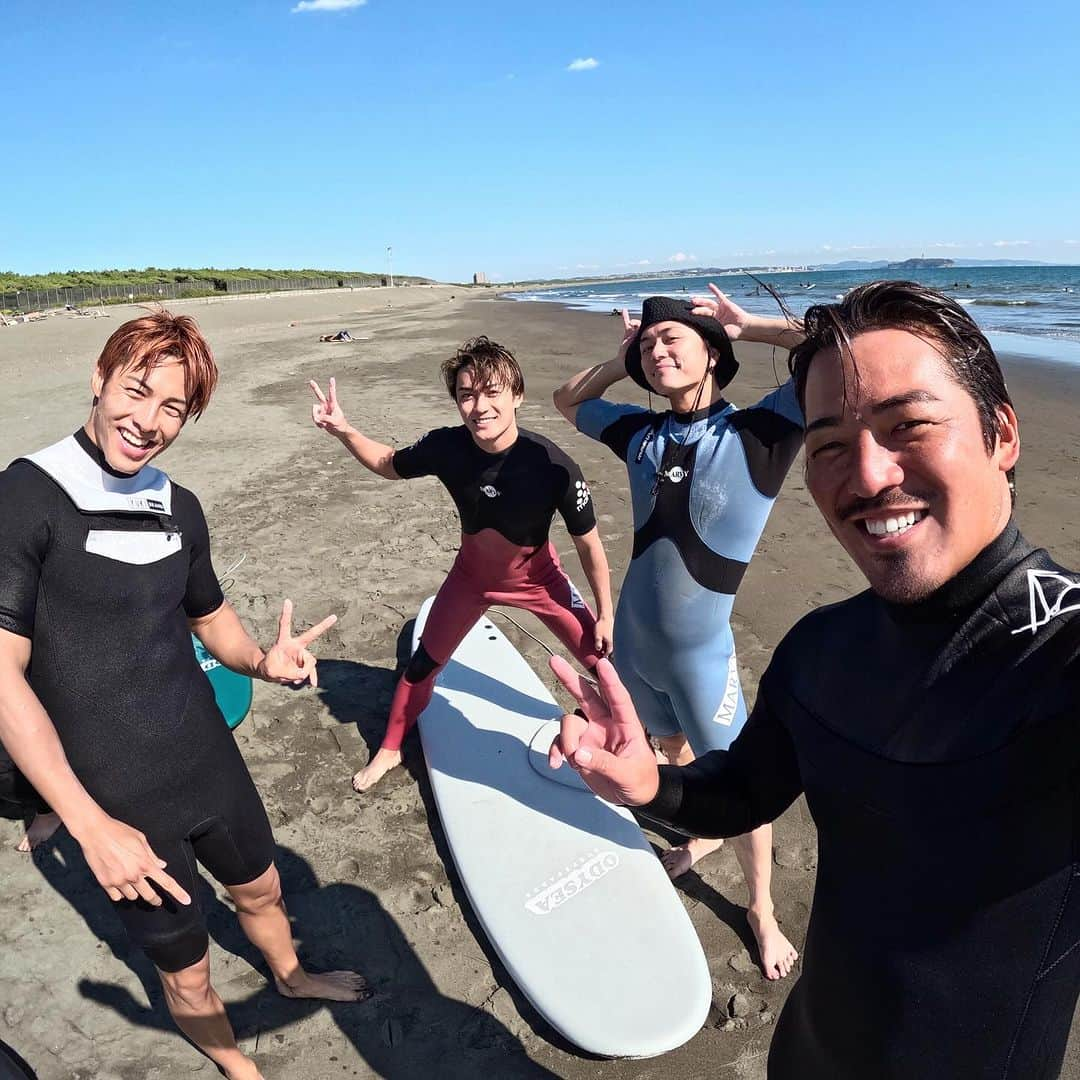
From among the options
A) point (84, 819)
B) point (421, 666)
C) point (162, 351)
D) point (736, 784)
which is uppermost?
point (162, 351)

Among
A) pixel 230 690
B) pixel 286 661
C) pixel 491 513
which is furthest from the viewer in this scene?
pixel 230 690

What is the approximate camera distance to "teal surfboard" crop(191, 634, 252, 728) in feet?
13.5

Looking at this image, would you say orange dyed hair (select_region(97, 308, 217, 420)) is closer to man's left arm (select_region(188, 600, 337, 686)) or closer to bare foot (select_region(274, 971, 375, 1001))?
man's left arm (select_region(188, 600, 337, 686))

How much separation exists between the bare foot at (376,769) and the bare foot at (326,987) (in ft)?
3.63

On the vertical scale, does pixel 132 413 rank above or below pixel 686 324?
below

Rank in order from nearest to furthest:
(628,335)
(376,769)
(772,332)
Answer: (772,332), (628,335), (376,769)

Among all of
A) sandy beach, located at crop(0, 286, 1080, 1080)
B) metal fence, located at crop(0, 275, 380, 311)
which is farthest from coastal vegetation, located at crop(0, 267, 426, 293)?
sandy beach, located at crop(0, 286, 1080, 1080)

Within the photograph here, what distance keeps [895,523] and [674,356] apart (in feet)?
5.68

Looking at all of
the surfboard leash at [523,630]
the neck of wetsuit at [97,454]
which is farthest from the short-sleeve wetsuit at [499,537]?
the neck of wetsuit at [97,454]

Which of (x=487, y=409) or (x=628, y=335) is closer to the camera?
(x=628, y=335)

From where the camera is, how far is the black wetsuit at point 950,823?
3.34ft

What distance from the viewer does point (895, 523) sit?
3.46 ft

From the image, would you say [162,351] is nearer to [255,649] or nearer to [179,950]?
[255,649]

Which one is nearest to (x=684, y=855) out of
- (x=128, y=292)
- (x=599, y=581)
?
(x=599, y=581)
